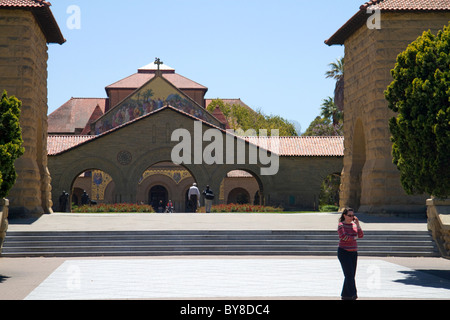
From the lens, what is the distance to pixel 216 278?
13.3 m

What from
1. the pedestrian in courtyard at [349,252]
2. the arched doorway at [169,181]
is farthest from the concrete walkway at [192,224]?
the arched doorway at [169,181]

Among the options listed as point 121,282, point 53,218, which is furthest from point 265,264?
point 53,218

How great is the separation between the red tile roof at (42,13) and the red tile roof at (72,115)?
37921 millimetres

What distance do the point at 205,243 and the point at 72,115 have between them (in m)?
53.0

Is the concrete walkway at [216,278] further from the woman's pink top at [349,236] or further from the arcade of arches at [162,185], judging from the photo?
the arcade of arches at [162,185]

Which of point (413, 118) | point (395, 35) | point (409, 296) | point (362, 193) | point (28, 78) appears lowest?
point (409, 296)

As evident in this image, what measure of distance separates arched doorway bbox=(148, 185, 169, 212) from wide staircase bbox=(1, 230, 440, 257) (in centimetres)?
3722

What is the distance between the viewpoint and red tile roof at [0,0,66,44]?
970 inches

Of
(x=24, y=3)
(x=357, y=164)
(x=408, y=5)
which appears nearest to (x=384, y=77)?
(x=408, y=5)

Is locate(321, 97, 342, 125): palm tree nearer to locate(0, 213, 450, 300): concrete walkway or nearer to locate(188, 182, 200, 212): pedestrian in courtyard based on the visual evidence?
locate(188, 182, 200, 212): pedestrian in courtyard

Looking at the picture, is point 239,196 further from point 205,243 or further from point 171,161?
point 205,243

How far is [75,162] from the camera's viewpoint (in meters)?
41.7
